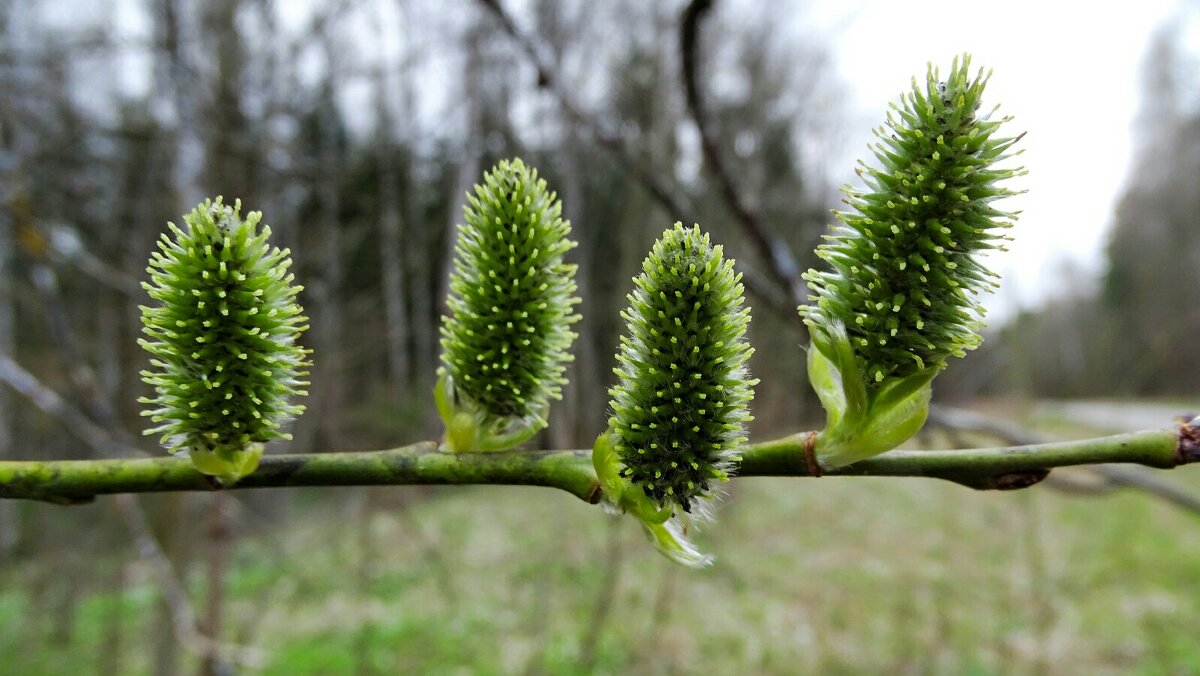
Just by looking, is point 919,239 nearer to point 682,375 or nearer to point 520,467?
point 682,375

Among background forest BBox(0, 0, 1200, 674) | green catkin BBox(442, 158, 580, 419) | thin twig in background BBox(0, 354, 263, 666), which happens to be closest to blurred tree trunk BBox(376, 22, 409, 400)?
background forest BBox(0, 0, 1200, 674)

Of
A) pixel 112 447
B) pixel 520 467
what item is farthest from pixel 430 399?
pixel 520 467

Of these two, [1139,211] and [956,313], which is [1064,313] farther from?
[956,313]

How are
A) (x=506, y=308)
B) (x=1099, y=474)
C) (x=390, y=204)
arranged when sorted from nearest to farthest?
(x=506, y=308)
(x=1099, y=474)
(x=390, y=204)

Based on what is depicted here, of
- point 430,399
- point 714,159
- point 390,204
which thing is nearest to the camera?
point 714,159

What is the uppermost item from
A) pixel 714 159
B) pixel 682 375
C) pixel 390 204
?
pixel 390 204

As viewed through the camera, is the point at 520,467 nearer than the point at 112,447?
Yes

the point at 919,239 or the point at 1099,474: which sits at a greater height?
the point at 919,239

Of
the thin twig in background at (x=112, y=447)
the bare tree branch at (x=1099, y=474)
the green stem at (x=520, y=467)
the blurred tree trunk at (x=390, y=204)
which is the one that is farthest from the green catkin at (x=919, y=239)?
the blurred tree trunk at (x=390, y=204)
